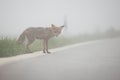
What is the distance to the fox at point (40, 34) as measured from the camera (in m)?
2.36

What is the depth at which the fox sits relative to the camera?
2.36m

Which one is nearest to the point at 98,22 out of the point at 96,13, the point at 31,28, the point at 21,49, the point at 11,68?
the point at 96,13

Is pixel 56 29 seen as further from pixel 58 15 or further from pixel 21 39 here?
pixel 21 39

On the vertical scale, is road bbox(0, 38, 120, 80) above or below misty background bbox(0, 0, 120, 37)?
below

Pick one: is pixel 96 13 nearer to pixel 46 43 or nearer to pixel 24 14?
pixel 46 43

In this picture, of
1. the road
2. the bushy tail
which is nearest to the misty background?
the bushy tail

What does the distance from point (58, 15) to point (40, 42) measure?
1.25 ft

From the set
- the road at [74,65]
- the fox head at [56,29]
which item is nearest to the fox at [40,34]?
the fox head at [56,29]

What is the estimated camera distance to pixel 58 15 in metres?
2.36

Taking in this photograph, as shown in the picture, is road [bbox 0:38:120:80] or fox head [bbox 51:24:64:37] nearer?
road [bbox 0:38:120:80]

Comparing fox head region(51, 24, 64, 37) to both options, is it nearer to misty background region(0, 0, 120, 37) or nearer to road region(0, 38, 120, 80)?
misty background region(0, 0, 120, 37)

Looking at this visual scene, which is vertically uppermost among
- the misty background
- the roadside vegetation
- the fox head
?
the misty background

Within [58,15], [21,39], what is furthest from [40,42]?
[58,15]

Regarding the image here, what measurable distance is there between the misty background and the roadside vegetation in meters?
0.06
